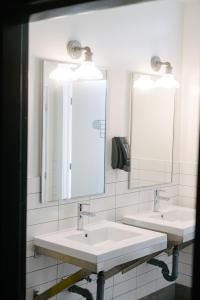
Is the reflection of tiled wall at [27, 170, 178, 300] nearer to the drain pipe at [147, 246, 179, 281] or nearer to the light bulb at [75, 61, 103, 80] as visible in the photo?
the drain pipe at [147, 246, 179, 281]

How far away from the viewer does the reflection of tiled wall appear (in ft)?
7.95

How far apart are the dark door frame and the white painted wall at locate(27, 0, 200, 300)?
957 mm

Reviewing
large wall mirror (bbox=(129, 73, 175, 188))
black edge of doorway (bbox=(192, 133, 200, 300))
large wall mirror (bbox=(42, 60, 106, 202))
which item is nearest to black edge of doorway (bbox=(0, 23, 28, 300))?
black edge of doorway (bbox=(192, 133, 200, 300))

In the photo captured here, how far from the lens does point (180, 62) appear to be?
3533mm

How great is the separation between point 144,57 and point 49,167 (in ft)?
4.08

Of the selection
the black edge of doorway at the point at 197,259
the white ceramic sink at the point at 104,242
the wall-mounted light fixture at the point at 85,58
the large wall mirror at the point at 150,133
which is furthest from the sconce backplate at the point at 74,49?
the black edge of doorway at the point at 197,259

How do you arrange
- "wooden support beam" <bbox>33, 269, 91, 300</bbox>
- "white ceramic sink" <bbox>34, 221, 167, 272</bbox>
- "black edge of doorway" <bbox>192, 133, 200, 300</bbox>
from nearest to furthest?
"black edge of doorway" <bbox>192, 133, 200, 300</bbox> < "white ceramic sink" <bbox>34, 221, 167, 272</bbox> < "wooden support beam" <bbox>33, 269, 91, 300</bbox>

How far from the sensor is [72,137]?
2.65 meters

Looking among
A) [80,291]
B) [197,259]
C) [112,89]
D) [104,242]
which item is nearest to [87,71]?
[112,89]

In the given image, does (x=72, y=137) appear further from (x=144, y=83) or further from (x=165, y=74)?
(x=165, y=74)

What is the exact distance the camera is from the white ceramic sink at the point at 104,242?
2174 millimetres

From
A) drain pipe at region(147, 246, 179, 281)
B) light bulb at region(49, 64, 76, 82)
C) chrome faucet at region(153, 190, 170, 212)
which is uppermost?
light bulb at region(49, 64, 76, 82)

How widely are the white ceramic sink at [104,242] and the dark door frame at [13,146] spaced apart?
0.78 meters

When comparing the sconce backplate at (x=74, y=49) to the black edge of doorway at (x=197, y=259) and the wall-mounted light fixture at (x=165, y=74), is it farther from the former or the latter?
the black edge of doorway at (x=197, y=259)
